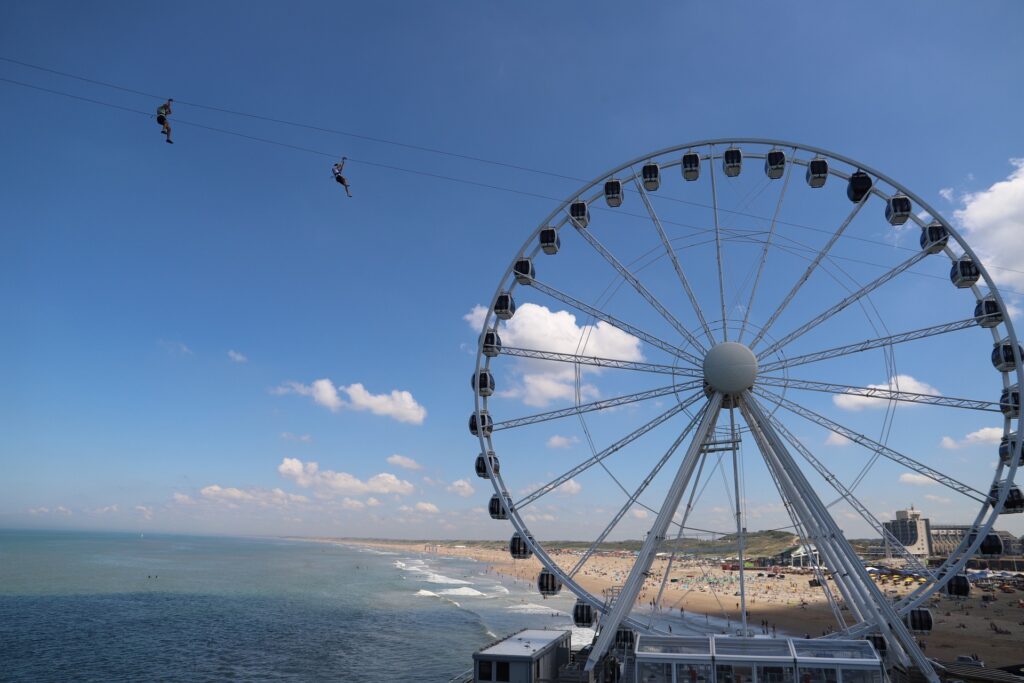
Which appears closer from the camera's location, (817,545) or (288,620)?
(817,545)

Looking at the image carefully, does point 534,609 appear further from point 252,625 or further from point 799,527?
point 799,527

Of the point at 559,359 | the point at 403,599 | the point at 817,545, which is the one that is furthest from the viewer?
the point at 403,599

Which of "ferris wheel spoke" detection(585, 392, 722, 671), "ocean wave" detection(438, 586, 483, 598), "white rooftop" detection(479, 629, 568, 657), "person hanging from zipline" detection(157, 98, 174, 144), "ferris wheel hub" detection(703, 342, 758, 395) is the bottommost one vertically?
"ocean wave" detection(438, 586, 483, 598)

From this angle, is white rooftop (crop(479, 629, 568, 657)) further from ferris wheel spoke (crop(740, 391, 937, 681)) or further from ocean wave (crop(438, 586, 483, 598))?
ocean wave (crop(438, 586, 483, 598))

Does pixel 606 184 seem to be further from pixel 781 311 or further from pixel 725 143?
pixel 781 311

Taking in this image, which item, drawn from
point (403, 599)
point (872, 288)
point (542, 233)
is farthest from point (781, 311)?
point (403, 599)

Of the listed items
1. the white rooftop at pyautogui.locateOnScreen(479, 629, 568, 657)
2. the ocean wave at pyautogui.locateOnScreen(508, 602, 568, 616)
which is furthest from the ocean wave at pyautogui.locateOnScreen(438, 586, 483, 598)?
the white rooftop at pyautogui.locateOnScreen(479, 629, 568, 657)
